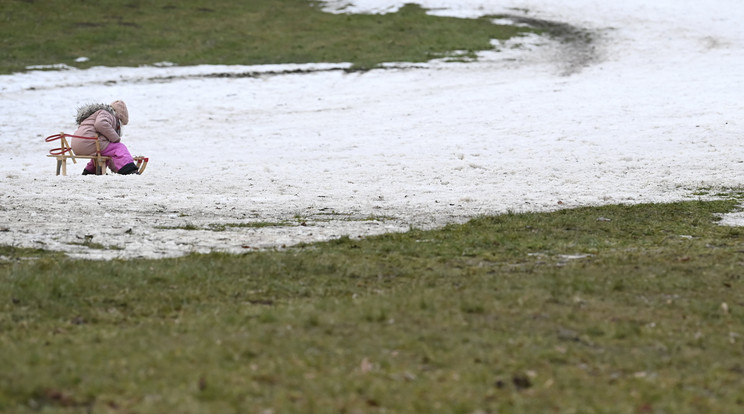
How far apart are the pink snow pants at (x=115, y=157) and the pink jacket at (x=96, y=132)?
0.12 m

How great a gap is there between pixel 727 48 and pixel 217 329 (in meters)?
34.4

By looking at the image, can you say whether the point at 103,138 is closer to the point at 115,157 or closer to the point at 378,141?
the point at 115,157

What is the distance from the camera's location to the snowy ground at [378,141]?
48.6 feet

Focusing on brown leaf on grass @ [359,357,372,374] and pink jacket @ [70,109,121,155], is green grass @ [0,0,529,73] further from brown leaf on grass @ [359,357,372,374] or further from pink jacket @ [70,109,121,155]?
brown leaf on grass @ [359,357,372,374]

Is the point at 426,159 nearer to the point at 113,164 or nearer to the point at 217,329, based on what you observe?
the point at 113,164

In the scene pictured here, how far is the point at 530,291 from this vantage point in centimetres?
928

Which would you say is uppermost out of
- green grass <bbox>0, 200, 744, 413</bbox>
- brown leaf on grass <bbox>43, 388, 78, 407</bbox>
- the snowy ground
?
brown leaf on grass <bbox>43, 388, 78, 407</bbox>

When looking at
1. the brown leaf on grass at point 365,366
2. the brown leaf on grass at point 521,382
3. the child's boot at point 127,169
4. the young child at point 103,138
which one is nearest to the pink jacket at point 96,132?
the young child at point 103,138

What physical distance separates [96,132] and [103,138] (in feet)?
0.68

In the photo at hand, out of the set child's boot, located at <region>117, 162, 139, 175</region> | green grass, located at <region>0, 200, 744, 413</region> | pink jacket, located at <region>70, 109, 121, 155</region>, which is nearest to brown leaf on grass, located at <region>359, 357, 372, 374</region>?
green grass, located at <region>0, 200, 744, 413</region>

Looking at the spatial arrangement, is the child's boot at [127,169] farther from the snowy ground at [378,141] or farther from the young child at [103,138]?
the snowy ground at [378,141]

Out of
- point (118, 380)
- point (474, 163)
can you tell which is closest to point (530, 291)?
point (118, 380)

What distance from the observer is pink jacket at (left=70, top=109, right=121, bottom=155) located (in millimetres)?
19672

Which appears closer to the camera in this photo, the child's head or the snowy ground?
the snowy ground
